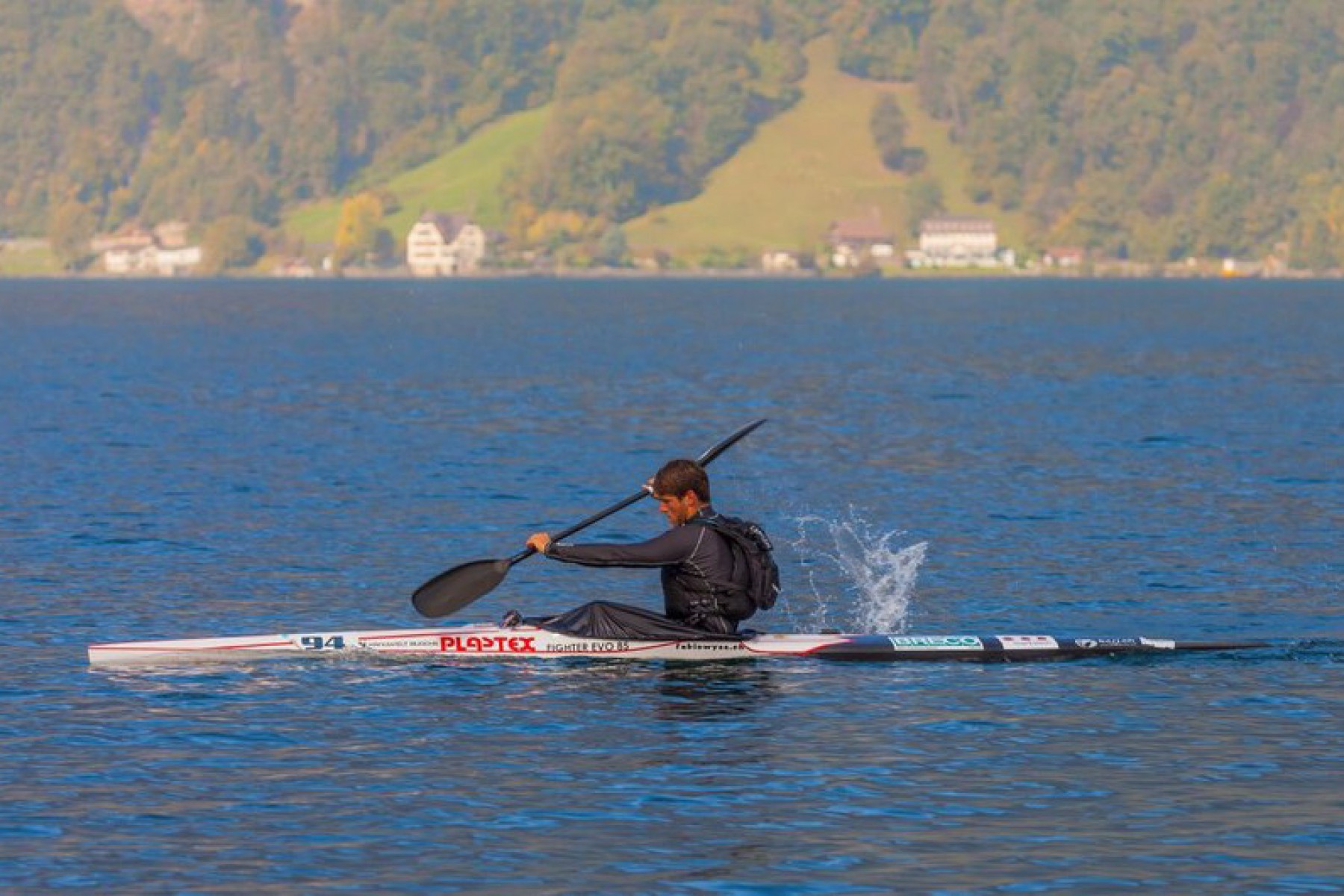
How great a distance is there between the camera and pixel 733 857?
18.0 m

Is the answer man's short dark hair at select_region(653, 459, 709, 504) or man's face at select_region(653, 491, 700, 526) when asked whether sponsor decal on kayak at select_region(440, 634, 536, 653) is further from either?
man's short dark hair at select_region(653, 459, 709, 504)

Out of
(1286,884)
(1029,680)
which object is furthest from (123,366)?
(1286,884)

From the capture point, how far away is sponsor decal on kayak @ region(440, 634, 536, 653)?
25531 millimetres

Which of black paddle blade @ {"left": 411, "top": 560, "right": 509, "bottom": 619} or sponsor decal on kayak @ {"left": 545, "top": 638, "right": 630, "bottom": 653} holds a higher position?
black paddle blade @ {"left": 411, "top": 560, "right": 509, "bottom": 619}

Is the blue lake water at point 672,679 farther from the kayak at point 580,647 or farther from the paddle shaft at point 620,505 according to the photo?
the paddle shaft at point 620,505

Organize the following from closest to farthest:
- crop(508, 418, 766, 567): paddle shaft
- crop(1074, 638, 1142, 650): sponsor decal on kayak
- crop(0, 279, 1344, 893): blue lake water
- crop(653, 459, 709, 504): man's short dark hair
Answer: crop(0, 279, 1344, 893): blue lake water < crop(653, 459, 709, 504): man's short dark hair < crop(508, 418, 766, 567): paddle shaft < crop(1074, 638, 1142, 650): sponsor decal on kayak

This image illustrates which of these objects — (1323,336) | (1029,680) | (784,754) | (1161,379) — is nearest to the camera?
(784,754)

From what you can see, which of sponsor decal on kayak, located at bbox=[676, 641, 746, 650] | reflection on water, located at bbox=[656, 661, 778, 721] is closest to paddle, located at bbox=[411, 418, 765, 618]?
sponsor decal on kayak, located at bbox=[676, 641, 746, 650]

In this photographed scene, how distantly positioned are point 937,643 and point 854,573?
32.9 ft

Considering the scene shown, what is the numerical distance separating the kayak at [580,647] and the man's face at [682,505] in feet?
4.88

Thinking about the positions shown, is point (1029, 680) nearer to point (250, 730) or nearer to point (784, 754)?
point (784, 754)

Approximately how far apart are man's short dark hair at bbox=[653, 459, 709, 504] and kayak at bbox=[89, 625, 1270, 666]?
178 cm

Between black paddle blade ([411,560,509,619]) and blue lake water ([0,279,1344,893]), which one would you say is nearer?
blue lake water ([0,279,1344,893])

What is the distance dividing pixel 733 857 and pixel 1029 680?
25.8 feet
